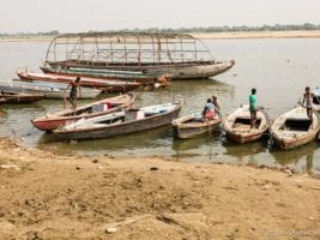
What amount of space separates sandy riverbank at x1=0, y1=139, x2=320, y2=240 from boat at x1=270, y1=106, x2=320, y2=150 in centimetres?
470

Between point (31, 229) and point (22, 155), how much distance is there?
6283 mm

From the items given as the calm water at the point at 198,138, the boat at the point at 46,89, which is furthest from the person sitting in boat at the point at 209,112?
the boat at the point at 46,89

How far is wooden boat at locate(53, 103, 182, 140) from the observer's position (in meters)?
17.8

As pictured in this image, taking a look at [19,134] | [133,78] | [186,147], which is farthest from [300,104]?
[133,78]

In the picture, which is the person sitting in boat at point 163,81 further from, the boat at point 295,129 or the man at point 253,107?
the man at point 253,107

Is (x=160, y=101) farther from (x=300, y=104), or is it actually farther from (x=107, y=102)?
(x=300, y=104)

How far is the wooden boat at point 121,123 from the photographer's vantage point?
1777 centimetres

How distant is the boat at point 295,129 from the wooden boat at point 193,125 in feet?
7.12

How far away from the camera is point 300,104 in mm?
20250

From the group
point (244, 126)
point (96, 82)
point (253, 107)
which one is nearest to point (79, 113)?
point (244, 126)

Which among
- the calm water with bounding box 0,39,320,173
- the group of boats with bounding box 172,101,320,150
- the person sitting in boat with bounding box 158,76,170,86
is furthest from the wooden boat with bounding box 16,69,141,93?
the group of boats with bounding box 172,101,320,150

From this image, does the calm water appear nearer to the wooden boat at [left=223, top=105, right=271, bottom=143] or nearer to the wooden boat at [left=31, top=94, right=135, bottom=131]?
the wooden boat at [left=223, top=105, right=271, bottom=143]

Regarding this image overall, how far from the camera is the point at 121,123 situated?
734 inches

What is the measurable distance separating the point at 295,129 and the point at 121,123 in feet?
20.2
